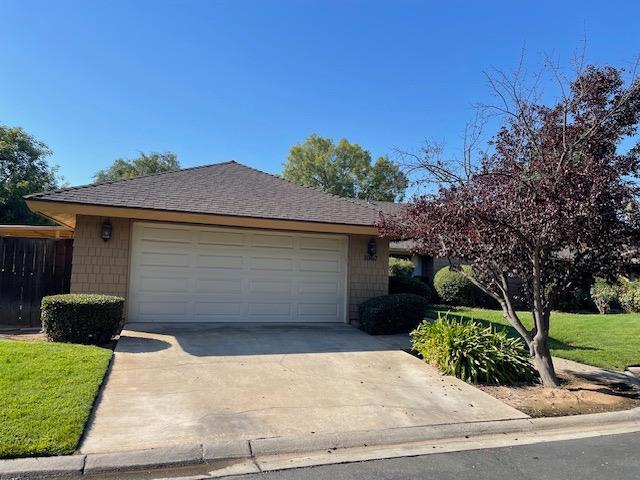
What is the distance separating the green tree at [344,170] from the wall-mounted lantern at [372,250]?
101 ft

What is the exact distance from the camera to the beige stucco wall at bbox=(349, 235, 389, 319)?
12.1m

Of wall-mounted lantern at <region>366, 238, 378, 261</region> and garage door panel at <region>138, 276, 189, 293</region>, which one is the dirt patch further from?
Answer: garage door panel at <region>138, 276, 189, 293</region>

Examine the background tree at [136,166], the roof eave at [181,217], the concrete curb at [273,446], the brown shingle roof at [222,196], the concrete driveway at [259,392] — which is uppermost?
the background tree at [136,166]

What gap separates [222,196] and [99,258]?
3.04 metres

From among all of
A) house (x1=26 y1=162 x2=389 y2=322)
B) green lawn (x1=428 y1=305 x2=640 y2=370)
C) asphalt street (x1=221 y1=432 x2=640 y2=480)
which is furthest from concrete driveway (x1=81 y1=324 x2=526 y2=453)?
green lawn (x1=428 y1=305 x2=640 y2=370)

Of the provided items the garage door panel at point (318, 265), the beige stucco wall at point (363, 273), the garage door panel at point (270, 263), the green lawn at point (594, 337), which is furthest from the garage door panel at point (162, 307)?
the green lawn at point (594, 337)

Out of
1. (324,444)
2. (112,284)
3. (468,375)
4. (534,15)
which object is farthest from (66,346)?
(534,15)

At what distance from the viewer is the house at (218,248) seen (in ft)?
32.8

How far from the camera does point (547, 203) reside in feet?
19.6

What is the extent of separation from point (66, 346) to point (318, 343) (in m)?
4.46

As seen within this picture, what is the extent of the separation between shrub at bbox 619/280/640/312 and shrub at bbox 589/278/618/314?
272mm

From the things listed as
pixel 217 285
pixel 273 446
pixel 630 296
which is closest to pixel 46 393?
pixel 273 446

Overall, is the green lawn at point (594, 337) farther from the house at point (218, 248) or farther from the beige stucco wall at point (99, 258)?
the beige stucco wall at point (99, 258)

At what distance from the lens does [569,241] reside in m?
A: 6.28
